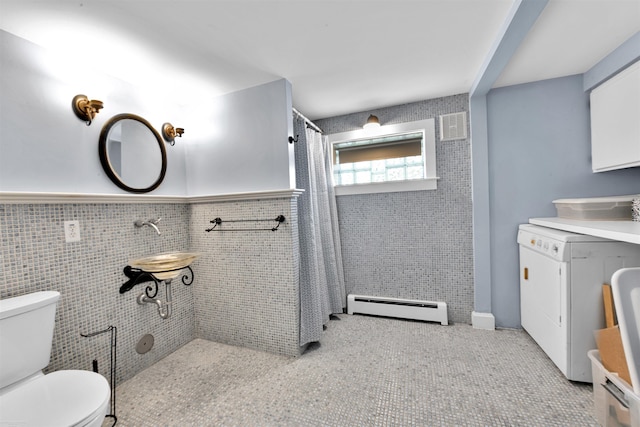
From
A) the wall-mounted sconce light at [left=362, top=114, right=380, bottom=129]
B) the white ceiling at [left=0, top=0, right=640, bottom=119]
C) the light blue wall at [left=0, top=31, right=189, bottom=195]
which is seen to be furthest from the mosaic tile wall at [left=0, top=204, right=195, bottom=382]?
the wall-mounted sconce light at [left=362, top=114, right=380, bottom=129]

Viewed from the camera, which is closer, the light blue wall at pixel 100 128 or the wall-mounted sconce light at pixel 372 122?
the light blue wall at pixel 100 128

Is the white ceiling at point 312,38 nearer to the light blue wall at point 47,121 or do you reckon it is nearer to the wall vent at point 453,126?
the light blue wall at point 47,121

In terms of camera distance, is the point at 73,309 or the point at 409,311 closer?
the point at 73,309

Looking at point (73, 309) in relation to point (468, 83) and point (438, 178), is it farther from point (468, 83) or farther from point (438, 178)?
point (468, 83)

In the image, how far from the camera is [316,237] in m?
2.28

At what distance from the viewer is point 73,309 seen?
148cm

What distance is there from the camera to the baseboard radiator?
7.73 feet

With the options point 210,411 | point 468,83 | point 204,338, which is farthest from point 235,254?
point 468,83

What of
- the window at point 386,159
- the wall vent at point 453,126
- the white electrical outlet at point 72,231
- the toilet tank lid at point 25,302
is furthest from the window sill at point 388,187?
the toilet tank lid at point 25,302

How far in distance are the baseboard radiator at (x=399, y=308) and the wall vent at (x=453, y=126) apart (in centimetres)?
156

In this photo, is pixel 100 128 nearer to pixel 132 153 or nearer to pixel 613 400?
pixel 132 153

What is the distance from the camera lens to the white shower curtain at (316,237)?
79.4 inches

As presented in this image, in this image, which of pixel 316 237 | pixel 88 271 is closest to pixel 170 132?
pixel 88 271

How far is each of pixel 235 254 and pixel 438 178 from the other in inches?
77.0
